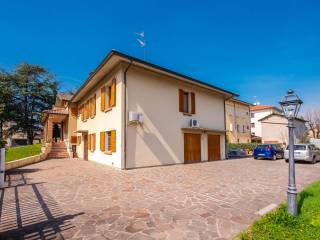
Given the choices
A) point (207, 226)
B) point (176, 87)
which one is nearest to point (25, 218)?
point (207, 226)

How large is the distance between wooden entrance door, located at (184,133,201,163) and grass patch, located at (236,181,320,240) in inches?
394

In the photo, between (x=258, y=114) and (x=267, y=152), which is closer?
(x=267, y=152)

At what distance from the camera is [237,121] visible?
39.5 metres

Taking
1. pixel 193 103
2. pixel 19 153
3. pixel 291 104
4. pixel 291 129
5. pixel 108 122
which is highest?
pixel 193 103

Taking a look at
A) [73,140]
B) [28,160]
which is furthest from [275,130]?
[28,160]

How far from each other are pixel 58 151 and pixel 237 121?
102 feet

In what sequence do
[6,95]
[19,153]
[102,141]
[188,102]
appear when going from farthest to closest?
[6,95] → [19,153] → [188,102] → [102,141]

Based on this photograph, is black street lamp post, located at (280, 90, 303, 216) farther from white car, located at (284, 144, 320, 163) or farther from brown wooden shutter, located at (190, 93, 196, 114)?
white car, located at (284, 144, 320, 163)

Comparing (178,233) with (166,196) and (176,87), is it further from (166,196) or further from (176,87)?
(176,87)

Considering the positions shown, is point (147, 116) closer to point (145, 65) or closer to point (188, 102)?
point (145, 65)

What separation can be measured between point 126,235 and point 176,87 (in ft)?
39.4

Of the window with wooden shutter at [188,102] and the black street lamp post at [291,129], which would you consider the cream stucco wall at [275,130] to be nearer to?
the window with wooden shutter at [188,102]

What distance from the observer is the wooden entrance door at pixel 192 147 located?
15.0m

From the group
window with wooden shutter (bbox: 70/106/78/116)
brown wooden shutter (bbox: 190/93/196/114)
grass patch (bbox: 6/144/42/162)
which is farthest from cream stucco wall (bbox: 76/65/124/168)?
brown wooden shutter (bbox: 190/93/196/114)
